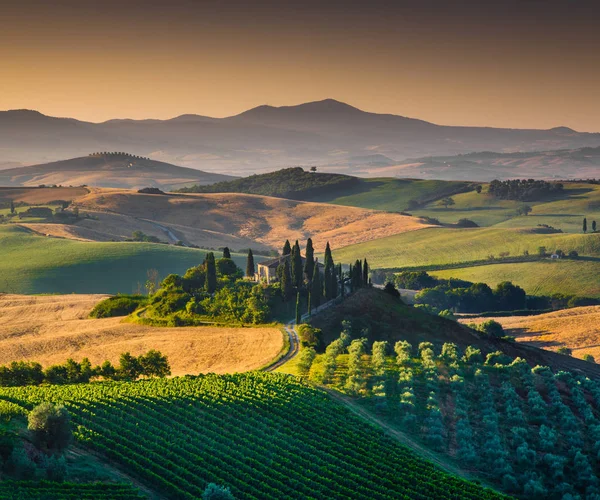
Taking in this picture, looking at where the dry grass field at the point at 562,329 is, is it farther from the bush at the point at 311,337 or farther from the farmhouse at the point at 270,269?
the bush at the point at 311,337

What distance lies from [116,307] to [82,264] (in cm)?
5282

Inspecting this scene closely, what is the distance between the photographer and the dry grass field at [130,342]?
3252 inches

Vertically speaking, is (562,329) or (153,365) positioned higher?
(153,365)

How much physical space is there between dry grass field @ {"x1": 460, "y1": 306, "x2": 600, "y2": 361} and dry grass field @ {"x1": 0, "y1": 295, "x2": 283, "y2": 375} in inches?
1931

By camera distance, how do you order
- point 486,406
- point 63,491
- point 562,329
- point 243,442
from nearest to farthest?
1. point 63,491
2. point 243,442
3. point 486,406
4. point 562,329

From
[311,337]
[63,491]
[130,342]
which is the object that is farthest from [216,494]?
[130,342]

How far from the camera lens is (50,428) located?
4378 cm

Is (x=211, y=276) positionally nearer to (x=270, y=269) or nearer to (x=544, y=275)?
(x=270, y=269)

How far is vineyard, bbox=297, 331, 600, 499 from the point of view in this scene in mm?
57031

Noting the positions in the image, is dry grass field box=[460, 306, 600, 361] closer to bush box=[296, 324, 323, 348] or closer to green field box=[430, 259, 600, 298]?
green field box=[430, 259, 600, 298]

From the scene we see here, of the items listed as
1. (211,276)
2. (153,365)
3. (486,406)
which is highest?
(211,276)

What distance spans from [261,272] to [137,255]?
6444cm

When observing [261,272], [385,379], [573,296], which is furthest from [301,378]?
[573,296]

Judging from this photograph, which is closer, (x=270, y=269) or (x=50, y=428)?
(x=50, y=428)
